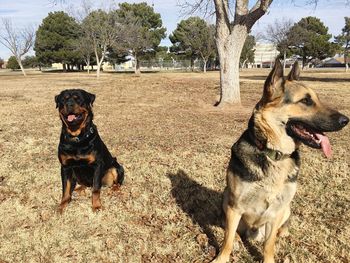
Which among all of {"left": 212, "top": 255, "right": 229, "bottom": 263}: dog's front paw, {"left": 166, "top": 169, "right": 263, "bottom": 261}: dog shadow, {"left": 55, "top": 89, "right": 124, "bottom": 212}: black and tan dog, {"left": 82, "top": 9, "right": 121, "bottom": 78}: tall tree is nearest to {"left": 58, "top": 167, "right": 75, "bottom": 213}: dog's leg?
{"left": 55, "top": 89, "right": 124, "bottom": 212}: black and tan dog

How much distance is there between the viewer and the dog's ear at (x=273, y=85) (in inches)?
115

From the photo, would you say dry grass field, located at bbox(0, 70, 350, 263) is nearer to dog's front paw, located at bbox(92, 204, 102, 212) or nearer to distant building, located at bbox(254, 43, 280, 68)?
dog's front paw, located at bbox(92, 204, 102, 212)

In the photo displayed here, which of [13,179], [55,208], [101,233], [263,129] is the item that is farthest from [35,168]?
[263,129]

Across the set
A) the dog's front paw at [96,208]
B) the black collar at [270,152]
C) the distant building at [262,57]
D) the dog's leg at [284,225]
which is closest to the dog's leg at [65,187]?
the dog's front paw at [96,208]

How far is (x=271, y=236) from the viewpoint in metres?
3.31

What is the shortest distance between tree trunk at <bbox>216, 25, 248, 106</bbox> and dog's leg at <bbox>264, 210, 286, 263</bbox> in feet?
27.8

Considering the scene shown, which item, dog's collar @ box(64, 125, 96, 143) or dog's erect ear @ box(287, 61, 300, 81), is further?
dog's collar @ box(64, 125, 96, 143)

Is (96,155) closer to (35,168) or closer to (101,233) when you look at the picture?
(101,233)

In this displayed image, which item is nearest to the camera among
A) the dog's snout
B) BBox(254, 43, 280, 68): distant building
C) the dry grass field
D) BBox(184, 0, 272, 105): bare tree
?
the dry grass field

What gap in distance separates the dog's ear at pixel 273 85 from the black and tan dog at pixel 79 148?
2.37m

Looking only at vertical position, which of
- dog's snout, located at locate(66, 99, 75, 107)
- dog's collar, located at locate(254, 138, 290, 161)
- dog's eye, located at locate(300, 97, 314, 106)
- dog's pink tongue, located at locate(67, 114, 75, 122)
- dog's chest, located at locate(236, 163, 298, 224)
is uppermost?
dog's eye, located at locate(300, 97, 314, 106)

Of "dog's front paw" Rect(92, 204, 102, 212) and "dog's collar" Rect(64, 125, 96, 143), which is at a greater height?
"dog's collar" Rect(64, 125, 96, 143)

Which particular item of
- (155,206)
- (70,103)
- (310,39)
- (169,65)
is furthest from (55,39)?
(155,206)

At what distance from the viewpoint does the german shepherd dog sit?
117 inches
